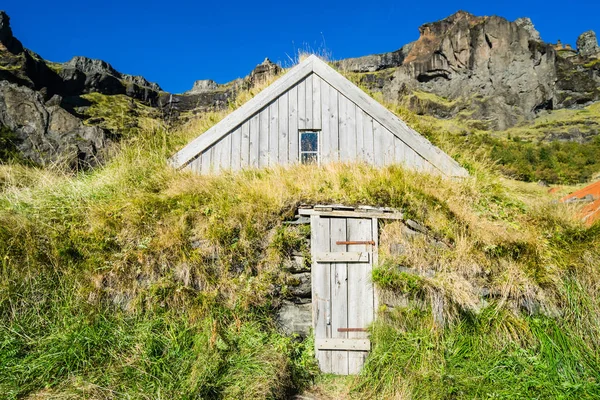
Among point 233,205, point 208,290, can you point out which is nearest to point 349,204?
point 233,205

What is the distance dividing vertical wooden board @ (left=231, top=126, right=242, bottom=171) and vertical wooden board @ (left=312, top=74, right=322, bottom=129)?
70.8 inches

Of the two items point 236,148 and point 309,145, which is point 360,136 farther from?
point 236,148

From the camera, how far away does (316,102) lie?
8062 mm

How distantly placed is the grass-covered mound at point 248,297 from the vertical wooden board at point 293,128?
2227mm

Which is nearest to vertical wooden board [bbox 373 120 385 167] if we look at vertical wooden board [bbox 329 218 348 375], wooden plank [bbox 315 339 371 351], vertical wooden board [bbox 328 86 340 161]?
vertical wooden board [bbox 328 86 340 161]

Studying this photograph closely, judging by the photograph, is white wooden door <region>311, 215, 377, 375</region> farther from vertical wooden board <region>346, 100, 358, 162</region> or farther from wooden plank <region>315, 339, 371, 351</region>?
vertical wooden board <region>346, 100, 358, 162</region>

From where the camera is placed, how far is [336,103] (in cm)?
801

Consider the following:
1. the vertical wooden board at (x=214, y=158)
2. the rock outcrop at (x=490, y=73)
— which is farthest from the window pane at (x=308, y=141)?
the rock outcrop at (x=490, y=73)

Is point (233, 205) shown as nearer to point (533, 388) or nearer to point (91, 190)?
point (91, 190)

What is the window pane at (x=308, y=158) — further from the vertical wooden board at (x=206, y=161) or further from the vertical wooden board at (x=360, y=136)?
the vertical wooden board at (x=206, y=161)

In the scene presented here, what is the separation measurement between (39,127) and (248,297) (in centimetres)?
1569

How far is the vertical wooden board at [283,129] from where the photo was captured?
789cm

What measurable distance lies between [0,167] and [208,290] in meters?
5.47

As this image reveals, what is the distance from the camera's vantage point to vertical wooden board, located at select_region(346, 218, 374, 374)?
4.98m
